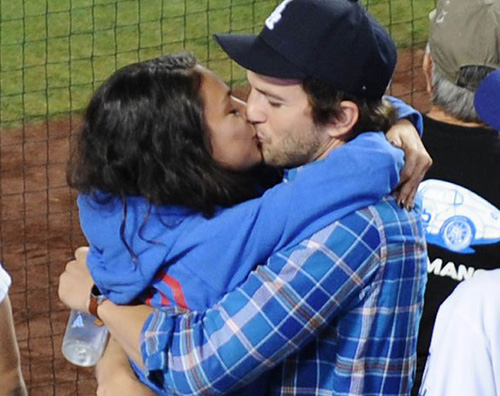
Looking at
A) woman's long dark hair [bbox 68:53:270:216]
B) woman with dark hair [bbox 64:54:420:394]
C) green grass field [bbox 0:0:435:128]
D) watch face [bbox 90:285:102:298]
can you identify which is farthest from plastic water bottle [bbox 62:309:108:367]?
green grass field [bbox 0:0:435:128]

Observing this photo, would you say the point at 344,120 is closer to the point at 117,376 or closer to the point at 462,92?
the point at 117,376

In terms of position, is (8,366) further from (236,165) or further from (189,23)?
(189,23)

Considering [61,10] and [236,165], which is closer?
[236,165]

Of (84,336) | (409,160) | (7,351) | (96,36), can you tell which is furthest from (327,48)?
(96,36)

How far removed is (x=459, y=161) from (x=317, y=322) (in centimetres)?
113

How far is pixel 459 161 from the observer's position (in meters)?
3.14

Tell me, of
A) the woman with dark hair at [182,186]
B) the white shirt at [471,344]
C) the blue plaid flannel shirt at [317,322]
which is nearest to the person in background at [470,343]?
the white shirt at [471,344]

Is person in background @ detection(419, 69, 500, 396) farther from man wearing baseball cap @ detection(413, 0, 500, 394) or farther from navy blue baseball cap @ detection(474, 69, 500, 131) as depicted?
man wearing baseball cap @ detection(413, 0, 500, 394)

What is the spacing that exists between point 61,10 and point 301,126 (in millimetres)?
6851

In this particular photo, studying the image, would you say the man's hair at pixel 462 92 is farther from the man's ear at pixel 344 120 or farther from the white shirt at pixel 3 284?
the white shirt at pixel 3 284

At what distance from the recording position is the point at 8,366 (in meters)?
2.99

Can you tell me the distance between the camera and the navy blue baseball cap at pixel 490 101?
2.38 m

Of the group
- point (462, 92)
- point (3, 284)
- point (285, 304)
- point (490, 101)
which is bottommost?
point (3, 284)

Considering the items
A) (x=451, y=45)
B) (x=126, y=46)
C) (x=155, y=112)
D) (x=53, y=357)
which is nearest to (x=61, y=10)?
(x=126, y=46)
